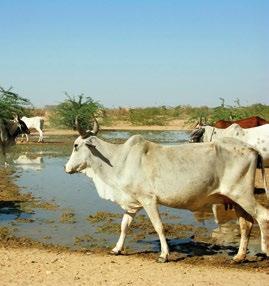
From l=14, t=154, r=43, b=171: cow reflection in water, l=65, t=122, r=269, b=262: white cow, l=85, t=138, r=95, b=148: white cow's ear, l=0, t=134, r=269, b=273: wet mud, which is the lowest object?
l=0, t=134, r=269, b=273: wet mud

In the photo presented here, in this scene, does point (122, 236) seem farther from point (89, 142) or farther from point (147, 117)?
point (147, 117)

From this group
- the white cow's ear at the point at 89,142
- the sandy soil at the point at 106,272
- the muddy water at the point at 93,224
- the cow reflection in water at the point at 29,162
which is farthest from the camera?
the cow reflection in water at the point at 29,162

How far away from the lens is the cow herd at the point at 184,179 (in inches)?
289

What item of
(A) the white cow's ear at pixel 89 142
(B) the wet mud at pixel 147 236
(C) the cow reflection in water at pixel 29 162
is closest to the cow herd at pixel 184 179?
(A) the white cow's ear at pixel 89 142

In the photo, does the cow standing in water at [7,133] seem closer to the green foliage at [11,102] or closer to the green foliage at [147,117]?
the green foliage at [11,102]

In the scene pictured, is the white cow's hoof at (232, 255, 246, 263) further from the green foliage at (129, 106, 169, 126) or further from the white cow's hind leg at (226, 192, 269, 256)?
the green foliage at (129, 106, 169, 126)

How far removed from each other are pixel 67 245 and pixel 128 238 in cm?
103

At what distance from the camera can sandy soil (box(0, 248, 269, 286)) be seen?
643 cm

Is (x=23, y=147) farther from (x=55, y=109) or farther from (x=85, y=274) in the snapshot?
(x=85, y=274)

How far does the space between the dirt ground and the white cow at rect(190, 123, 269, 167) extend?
6.01 meters

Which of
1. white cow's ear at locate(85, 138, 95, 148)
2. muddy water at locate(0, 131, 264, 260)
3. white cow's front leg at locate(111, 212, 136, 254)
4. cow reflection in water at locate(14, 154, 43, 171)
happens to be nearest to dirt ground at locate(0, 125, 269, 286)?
white cow's front leg at locate(111, 212, 136, 254)

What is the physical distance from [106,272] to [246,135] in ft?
24.9

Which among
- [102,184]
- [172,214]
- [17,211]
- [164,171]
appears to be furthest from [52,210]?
[164,171]

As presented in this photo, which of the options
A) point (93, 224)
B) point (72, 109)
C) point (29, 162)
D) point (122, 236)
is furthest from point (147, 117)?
point (122, 236)
